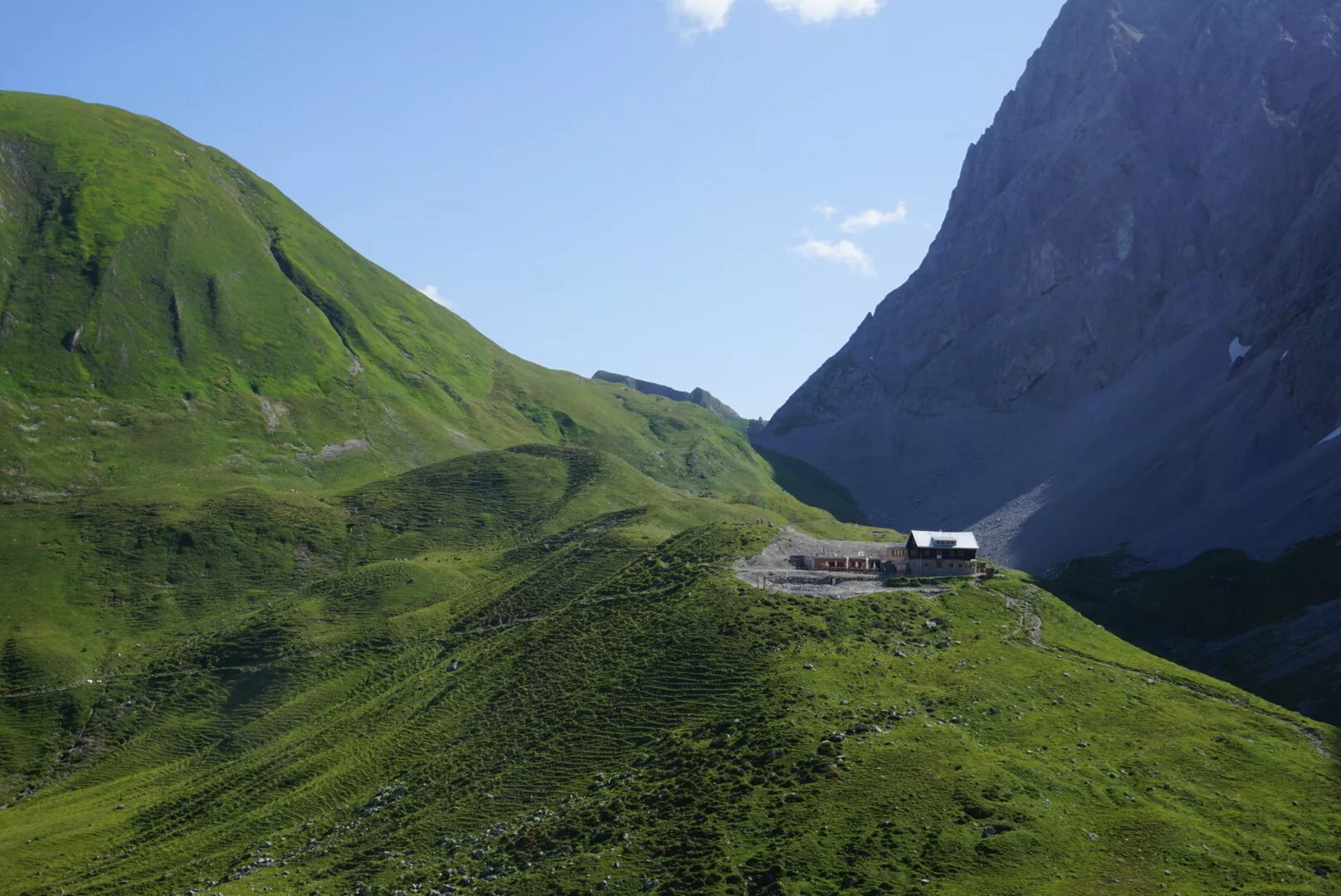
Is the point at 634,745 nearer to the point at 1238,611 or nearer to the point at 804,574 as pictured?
the point at 804,574

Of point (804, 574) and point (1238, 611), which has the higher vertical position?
point (1238, 611)

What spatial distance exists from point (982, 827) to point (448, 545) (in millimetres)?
149029

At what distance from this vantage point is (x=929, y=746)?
2736 inches

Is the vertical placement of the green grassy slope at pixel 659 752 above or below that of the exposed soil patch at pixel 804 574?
below

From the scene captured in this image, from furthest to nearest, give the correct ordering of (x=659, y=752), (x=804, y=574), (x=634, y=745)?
(x=804, y=574)
(x=634, y=745)
(x=659, y=752)

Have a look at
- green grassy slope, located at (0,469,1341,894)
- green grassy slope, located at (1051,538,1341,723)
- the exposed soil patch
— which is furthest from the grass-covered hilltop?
green grassy slope, located at (1051,538,1341,723)

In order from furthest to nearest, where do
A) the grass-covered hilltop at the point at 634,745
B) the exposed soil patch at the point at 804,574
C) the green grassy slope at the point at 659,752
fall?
the exposed soil patch at the point at 804,574 < the grass-covered hilltop at the point at 634,745 < the green grassy slope at the point at 659,752

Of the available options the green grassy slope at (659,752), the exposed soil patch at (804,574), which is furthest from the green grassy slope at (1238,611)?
the exposed soil patch at (804,574)

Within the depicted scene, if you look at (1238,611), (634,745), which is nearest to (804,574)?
(634,745)

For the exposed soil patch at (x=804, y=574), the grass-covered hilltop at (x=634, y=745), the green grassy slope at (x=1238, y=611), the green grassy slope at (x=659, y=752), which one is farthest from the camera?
the green grassy slope at (x=1238, y=611)

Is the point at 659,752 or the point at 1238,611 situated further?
the point at 1238,611

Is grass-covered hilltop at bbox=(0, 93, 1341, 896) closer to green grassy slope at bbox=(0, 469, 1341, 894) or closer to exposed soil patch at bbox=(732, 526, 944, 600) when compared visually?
green grassy slope at bbox=(0, 469, 1341, 894)

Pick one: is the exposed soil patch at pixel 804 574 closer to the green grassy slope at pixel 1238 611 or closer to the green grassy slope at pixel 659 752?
the green grassy slope at pixel 659 752

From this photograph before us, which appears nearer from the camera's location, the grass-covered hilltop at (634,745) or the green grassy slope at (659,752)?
the green grassy slope at (659,752)
